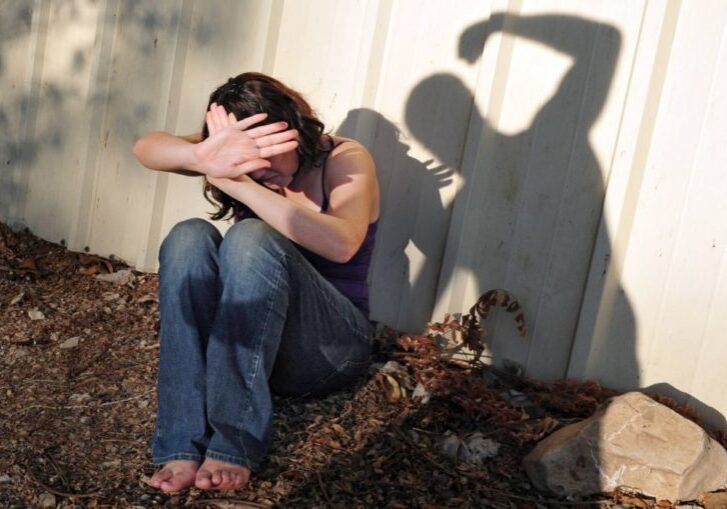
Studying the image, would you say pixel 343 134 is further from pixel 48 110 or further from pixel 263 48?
pixel 48 110

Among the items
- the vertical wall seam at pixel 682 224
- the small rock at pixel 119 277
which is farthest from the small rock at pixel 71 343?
the vertical wall seam at pixel 682 224

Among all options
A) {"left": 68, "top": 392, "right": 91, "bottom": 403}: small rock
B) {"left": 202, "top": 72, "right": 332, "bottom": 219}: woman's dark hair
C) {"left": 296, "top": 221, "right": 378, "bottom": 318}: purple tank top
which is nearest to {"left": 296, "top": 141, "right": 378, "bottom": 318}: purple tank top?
{"left": 296, "top": 221, "right": 378, "bottom": 318}: purple tank top

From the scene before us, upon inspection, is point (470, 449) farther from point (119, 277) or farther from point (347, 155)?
point (119, 277)

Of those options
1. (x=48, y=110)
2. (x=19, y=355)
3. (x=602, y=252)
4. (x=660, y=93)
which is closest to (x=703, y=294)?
(x=602, y=252)

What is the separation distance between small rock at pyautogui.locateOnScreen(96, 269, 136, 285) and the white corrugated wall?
0.65ft

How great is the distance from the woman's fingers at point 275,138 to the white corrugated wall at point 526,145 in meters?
0.85

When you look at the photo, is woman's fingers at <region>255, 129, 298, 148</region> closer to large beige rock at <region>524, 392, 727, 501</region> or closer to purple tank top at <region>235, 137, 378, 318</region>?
purple tank top at <region>235, 137, 378, 318</region>

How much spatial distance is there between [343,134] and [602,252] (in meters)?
1.22

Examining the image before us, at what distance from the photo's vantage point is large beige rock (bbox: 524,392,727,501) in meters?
3.19

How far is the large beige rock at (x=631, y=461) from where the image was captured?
10.5 feet

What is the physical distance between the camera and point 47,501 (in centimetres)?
297

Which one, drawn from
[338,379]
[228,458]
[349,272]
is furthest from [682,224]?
[228,458]

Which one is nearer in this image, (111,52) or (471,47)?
(471,47)

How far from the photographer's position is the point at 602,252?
3738 millimetres
